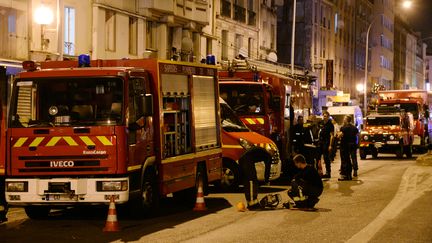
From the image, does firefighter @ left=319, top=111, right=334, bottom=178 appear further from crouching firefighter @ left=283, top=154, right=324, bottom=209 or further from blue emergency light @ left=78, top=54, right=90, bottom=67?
blue emergency light @ left=78, top=54, right=90, bottom=67

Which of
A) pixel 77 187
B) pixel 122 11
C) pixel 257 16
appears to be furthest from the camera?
pixel 257 16

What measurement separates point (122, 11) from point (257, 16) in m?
20.1

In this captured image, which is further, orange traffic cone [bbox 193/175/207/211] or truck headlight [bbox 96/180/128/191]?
orange traffic cone [bbox 193/175/207/211]

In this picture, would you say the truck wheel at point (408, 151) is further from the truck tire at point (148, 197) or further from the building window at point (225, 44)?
the truck tire at point (148, 197)

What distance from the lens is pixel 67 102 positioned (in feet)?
47.2

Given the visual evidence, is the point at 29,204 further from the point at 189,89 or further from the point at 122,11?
the point at 122,11

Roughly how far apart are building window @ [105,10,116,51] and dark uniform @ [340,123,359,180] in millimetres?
13935

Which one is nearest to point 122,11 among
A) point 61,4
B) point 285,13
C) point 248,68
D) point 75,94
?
point 61,4

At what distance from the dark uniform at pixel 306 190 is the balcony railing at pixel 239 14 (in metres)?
35.3

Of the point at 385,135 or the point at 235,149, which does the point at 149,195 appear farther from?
the point at 385,135

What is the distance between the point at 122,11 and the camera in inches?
1433

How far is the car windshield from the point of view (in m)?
20.6

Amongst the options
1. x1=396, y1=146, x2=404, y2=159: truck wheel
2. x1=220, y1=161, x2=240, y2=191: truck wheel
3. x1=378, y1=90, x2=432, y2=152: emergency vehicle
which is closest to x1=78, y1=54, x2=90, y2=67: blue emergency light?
x1=220, y1=161, x2=240, y2=191: truck wheel

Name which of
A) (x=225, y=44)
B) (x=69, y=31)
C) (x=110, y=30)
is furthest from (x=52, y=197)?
(x=225, y=44)
